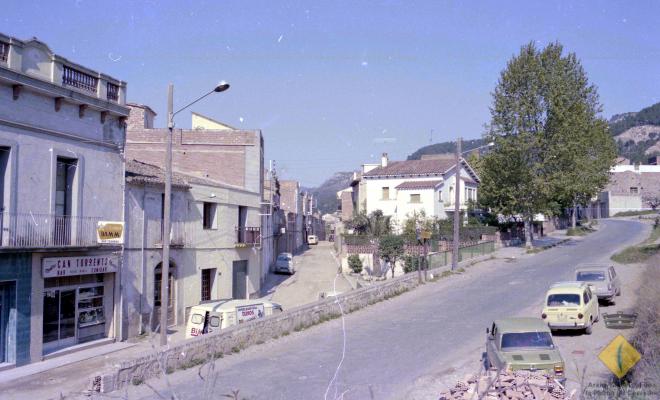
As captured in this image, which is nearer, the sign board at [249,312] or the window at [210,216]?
the sign board at [249,312]

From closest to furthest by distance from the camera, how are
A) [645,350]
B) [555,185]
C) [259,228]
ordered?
[645,350] → [259,228] → [555,185]

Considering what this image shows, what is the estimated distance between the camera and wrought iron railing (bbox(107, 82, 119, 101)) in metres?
24.3

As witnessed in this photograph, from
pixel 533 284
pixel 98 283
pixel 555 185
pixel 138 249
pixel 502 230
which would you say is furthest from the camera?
pixel 502 230

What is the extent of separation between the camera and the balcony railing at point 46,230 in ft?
63.8

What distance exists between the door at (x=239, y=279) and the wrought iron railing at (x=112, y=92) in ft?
42.2

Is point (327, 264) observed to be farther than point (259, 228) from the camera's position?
Yes

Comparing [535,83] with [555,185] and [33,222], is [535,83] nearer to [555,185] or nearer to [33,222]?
[555,185]

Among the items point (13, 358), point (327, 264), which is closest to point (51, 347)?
point (13, 358)

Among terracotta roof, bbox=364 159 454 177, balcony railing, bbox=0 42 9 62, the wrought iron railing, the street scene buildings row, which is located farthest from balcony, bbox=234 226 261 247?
terracotta roof, bbox=364 159 454 177

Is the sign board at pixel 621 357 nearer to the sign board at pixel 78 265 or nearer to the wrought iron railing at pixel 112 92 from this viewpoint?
the sign board at pixel 78 265

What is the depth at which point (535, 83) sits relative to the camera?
48.1 metres

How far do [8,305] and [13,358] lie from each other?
1642 mm

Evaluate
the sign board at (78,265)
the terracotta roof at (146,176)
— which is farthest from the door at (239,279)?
the sign board at (78,265)

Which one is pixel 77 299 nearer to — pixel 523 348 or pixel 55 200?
pixel 55 200
